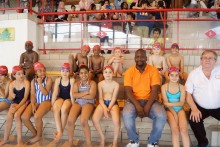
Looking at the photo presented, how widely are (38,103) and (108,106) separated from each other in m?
1.32

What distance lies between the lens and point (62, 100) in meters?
5.05

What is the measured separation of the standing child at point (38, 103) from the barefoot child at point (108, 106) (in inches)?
38.2

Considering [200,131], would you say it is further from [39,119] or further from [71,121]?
[39,119]

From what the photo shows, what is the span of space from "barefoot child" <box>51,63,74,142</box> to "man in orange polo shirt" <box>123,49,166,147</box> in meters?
1.07

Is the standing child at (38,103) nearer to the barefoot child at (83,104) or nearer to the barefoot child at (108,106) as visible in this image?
the barefoot child at (83,104)

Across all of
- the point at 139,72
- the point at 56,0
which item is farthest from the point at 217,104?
the point at 56,0

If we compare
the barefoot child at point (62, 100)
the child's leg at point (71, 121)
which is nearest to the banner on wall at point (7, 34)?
the barefoot child at point (62, 100)

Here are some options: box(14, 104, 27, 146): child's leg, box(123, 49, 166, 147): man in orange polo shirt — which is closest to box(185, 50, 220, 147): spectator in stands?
box(123, 49, 166, 147): man in orange polo shirt

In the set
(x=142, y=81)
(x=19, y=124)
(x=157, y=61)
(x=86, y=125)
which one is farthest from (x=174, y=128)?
(x=19, y=124)

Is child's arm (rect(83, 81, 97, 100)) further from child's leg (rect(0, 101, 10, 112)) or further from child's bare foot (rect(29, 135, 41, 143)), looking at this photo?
child's leg (rect(0, 101, 10, 112))

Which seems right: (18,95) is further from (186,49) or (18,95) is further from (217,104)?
(186,49)

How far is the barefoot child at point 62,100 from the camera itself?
15.5ft

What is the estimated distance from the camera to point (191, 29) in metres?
8.04

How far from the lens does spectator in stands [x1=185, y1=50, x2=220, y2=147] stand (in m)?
4.46
